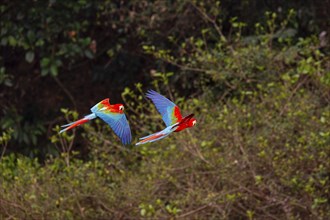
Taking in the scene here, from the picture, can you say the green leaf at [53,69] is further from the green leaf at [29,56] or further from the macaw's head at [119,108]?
the macaw's head at [119,108]

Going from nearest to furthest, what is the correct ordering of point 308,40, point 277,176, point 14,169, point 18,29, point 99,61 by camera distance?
point 277,176 → point 14,169 → point 308,40 → point 18,29 → point 99,61

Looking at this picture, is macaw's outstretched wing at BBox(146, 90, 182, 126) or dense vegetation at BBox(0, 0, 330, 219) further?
dense vegetation at BBox(0, 0, 330, 219)

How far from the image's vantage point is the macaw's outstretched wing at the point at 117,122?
2604mm

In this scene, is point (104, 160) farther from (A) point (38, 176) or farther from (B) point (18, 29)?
(B) point (18, 29)

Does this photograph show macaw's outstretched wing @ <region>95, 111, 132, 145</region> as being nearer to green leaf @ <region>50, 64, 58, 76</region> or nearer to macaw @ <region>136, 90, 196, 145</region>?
macaw @ <region>136, 90, 196, 145</region>

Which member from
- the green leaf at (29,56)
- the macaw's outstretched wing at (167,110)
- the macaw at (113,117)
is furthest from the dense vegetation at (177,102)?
the macaw at (113,117)

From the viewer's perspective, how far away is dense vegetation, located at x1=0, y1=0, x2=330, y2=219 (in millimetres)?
6184

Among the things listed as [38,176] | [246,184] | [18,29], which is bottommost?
[246,184]

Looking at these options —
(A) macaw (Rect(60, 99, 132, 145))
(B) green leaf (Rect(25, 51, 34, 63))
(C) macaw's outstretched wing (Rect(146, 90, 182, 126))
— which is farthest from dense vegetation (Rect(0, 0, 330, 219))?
(A) macaw (Rect(60, 99, 132, 145))

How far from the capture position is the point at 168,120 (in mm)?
2715

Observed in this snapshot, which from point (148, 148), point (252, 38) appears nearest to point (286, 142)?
point (148, 148)

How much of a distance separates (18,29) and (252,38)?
2.08 metres

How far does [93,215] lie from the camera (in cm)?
632

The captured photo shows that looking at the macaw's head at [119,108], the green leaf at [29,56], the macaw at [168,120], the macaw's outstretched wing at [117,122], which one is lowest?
the green leaf at [29,56]
